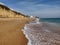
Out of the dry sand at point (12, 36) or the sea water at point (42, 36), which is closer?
the dry sand at point (12, 36)

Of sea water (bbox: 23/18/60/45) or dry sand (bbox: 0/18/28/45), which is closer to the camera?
dry sand (bbox: 0/18/28/45)

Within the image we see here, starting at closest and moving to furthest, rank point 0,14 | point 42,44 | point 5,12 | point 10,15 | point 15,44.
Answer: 1. point 15,44
2. point 42,44
3. point 0,14
4. point 5,12
5. point 10,15

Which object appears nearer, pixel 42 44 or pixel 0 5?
pixel 42 44

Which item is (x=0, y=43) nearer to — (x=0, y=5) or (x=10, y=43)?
(x=10, y=43)

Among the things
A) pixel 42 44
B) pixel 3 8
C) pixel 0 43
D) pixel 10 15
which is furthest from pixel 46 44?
pixel 10 15

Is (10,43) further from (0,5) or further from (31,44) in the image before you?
(0,5)

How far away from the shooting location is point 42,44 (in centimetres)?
604

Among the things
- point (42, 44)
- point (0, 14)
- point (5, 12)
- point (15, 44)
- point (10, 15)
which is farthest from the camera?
point (10, 15)

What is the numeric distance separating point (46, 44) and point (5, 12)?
25231 millimetres

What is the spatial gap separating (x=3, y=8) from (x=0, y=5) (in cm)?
144

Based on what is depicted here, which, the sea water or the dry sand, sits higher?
the dry sand

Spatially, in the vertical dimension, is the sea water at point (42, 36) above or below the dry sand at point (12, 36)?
below

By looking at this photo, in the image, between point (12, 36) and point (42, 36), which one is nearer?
point (12, 36)

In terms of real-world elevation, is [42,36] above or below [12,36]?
below
